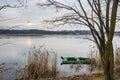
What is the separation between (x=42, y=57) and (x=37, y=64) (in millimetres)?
552

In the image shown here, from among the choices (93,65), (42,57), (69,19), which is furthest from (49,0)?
(93,65)

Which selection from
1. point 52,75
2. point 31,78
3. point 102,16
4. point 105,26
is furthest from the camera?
point 52,75

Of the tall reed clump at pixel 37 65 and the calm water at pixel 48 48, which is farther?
the calm water at pixel 48 48

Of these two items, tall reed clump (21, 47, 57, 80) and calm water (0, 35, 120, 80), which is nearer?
tall reed clump (21, 47, 57, 80)

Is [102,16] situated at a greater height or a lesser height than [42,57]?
greater

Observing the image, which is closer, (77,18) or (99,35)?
(99,35)

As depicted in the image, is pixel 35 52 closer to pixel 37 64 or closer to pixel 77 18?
pixel 37 64

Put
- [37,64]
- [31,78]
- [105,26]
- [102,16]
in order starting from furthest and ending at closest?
[37,64] → [31,78] → [102,16] → [105,26]

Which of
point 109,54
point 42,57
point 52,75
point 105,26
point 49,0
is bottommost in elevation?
point 52,75

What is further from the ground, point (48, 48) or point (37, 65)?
point (37, 65)

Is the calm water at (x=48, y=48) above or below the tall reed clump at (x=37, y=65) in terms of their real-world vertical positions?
below

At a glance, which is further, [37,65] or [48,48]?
[48,48]

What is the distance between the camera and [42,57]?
45.5ft

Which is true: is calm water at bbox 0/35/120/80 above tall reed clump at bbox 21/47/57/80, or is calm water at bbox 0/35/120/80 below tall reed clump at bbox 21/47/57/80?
below
